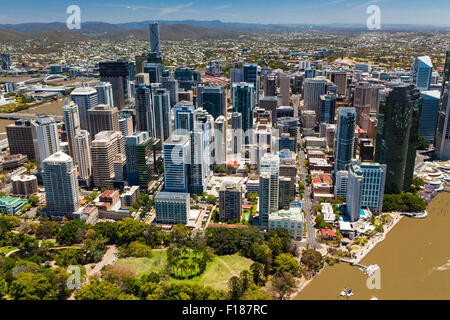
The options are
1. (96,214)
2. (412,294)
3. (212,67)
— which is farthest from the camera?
(212,67)

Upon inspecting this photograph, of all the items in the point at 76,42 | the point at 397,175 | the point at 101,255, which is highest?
the point at 76,42

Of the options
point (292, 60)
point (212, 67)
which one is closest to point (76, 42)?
point (212, 67)

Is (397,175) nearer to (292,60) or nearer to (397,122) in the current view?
A: (397,122)

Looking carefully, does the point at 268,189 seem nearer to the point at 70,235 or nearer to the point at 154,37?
the point at 70,235

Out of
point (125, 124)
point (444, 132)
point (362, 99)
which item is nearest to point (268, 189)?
point (125, 124)

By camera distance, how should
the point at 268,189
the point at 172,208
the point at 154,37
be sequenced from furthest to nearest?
the point at 154,37, the point at 172,208, the point at 268,189
